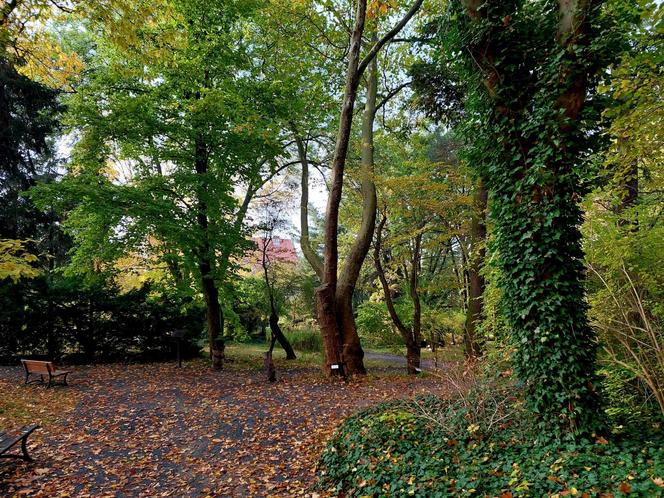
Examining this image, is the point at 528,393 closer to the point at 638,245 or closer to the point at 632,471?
the point at 632,471

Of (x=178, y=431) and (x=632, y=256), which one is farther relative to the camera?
(x=178, y=431)

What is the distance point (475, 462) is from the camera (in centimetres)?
349

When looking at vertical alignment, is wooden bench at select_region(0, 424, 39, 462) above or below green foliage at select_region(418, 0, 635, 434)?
below

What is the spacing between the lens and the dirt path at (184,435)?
4.27m

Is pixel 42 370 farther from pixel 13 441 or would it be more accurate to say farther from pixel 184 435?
pixel 13 441

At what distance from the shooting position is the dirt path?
4266 millimetres

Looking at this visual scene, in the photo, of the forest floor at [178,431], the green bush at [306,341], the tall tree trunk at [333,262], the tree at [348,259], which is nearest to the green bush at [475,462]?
the forest floor at [178,431]

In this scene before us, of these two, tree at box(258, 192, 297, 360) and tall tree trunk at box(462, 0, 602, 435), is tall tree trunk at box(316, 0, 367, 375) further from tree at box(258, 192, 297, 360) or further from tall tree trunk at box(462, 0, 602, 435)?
tall tree trunk at box(462, 0, 602, 435)

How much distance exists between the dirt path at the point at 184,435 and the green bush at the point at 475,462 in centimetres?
68

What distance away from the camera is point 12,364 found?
37.1ft

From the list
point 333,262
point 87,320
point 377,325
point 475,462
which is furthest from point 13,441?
point 377,325

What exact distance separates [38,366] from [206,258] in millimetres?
4322

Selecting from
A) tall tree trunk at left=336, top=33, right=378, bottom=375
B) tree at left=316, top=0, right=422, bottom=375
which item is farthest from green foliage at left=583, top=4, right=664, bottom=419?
tall tree trunk at left=336, top=33, right=378, bottom=375

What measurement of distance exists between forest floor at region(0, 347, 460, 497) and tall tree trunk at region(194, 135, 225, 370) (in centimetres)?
174
